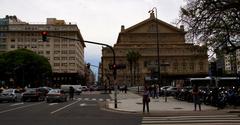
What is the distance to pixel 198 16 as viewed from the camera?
118 ft

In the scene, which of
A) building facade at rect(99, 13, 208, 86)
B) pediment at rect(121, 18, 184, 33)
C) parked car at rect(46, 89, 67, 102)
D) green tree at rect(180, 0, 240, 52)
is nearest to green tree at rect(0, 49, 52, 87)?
building facade at rect(99, 13, 208, 86)

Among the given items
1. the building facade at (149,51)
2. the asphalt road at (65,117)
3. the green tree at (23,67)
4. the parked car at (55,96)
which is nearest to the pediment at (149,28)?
the building facade at (149,51)

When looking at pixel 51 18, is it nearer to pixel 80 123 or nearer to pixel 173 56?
pixel 173 56

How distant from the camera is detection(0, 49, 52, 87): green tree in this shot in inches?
4814

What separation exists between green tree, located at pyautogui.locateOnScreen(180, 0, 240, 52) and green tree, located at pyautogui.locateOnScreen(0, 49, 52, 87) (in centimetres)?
8701

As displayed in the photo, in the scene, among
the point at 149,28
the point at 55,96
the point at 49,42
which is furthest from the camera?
the point at 149,28

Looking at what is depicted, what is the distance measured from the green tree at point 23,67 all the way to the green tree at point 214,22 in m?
87.0

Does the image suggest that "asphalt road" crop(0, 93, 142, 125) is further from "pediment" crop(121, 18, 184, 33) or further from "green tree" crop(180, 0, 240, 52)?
"pediment" crop(121, 18, 184, 33)

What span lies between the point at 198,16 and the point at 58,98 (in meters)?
20.5

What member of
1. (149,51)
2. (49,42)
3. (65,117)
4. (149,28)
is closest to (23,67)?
(49,42)

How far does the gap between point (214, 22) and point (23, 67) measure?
306ft

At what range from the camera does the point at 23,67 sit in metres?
122

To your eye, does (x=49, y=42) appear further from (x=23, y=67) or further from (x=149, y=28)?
(x=23, y=67)

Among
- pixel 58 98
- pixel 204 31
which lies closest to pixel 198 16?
pixel 204 31
